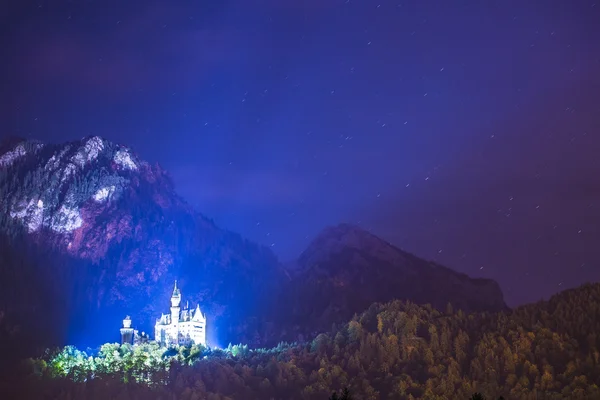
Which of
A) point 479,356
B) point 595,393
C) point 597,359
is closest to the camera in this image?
point 595,393

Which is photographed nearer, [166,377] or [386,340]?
[166,377]

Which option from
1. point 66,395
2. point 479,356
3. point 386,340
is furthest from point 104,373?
point 479,356

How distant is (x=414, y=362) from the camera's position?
190750 millimetres

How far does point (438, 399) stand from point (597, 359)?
1622 inches

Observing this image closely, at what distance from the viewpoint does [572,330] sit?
192125 mm

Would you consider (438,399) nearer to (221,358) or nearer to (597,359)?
(597,359)

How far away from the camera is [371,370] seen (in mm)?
188250

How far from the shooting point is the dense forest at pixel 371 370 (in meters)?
173

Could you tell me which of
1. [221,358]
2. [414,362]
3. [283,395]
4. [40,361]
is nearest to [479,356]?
[414,362]

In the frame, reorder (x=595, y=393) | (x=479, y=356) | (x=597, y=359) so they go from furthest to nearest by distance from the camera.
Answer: (x=479, y=356) → (x=597, y=359) → (x=595, y=393)

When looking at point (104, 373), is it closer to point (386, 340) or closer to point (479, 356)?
point (386, 340)

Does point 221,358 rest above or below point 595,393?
above

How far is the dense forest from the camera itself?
172750 mm

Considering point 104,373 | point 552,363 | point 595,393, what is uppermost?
point 104,373
